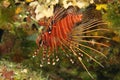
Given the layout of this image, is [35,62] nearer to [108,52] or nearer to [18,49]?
[18,49]

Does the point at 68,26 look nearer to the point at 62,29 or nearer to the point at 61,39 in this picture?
the point at 62,29

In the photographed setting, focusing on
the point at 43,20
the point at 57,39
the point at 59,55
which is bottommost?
the point at 59,55

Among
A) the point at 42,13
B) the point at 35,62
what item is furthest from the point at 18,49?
the point at 42,13

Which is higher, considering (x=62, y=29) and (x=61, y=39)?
(x=62, y=29)

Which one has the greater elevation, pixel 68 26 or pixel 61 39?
pixel 68 26

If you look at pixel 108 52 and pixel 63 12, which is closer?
pixel 63 12

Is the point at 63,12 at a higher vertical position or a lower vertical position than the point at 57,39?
higher

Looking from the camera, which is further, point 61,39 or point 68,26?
point 61,39

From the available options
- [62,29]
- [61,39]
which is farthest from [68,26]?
[61,39]
